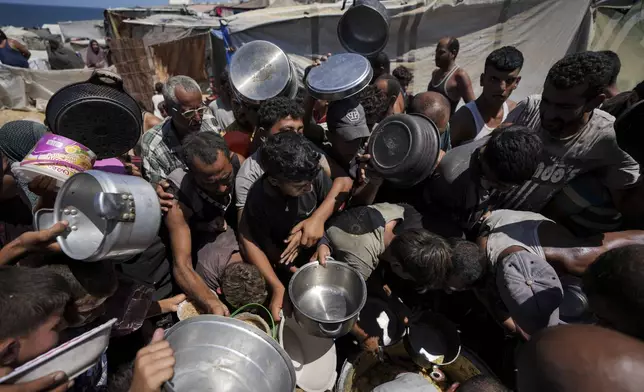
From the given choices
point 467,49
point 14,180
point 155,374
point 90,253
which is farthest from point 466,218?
point 467,49

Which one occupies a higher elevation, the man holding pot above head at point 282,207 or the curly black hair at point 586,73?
the curly black hair at point 586,73

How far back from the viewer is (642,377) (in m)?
0.95

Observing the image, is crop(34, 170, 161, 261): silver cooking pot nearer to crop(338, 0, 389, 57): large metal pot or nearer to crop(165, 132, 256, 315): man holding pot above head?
crop(165, 132, 256, 315): man holding pot above head

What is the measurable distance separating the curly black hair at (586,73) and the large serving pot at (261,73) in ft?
7.64

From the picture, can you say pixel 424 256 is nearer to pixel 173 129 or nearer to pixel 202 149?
pixel 202 149

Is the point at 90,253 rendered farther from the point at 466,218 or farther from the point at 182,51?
the point at 182,51

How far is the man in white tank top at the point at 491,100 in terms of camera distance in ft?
11.4

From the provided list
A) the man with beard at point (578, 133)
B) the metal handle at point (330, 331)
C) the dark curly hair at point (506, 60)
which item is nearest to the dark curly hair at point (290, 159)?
the metal handle at point (330, 331)

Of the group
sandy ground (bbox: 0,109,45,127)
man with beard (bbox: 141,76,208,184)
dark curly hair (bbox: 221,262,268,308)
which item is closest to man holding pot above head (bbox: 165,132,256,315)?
dark curly hair (bbox: 221,262,268,308)

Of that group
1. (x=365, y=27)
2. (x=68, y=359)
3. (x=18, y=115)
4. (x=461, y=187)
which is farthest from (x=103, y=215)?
(x=18, y=115)

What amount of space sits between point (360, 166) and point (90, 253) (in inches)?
74.1

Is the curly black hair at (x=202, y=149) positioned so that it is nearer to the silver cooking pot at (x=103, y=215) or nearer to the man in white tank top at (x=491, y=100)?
the silver cooking pot at (x=103, y=215)

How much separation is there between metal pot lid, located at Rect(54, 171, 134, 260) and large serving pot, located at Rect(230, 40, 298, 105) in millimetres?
2022

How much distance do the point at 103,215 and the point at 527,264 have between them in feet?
7.69
